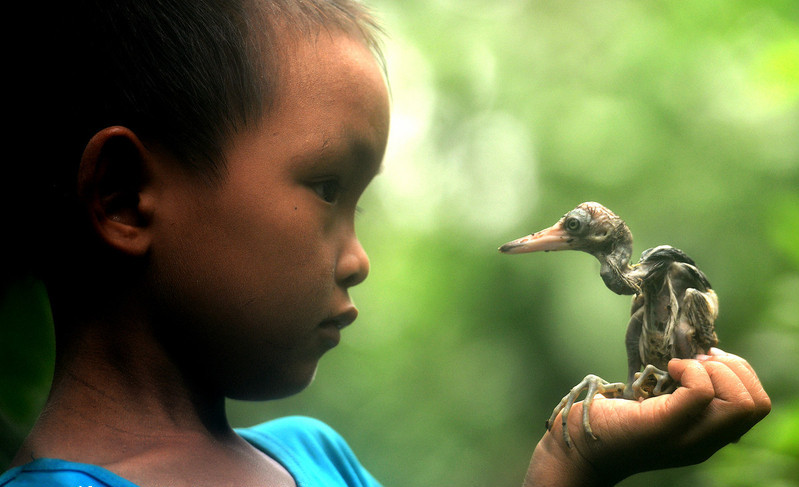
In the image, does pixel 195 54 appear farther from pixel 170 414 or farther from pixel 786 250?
pixel 786 250

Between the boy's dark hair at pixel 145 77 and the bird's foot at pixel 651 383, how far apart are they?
363 millimetres

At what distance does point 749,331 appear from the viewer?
2.49ft

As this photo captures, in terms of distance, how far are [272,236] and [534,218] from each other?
10.7 inches

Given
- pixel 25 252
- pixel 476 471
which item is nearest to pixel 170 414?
pixel 25 252

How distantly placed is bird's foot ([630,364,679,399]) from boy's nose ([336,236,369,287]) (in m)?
0.24

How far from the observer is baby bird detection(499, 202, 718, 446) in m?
0.53

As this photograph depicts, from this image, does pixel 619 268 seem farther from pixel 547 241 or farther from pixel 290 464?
pixel 290 464

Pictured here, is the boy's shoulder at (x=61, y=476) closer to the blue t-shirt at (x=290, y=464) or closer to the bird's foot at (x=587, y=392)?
the blue t-shirt at (x=290, y=464)

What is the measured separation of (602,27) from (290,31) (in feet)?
1.73

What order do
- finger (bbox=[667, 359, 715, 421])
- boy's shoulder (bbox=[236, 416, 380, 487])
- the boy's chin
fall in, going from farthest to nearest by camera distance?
boy's shoulder (bbox=[236, 416, 380, 487])
the boy's chin
finger (bbox=[667, 359, 715, 421])

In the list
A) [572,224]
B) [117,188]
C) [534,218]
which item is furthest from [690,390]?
[117,188]

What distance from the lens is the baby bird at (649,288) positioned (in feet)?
1.73

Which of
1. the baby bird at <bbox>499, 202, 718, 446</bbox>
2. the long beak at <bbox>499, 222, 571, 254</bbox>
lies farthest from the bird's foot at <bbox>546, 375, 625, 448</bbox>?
the long beak at <bbox>499, 222, 571, 254</bbox>

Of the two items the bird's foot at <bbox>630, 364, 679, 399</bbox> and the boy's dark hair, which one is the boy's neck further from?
the bird's foot at <bbox>630, 364, 679, 399</bbox>
